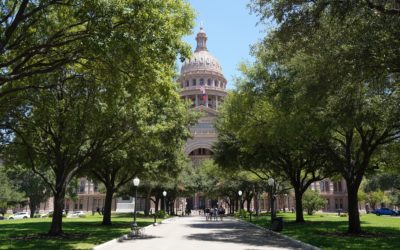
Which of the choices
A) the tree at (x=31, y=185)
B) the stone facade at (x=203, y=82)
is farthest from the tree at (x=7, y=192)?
the stone facade at (x=203, y=82)

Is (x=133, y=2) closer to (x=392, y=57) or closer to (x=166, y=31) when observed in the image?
(x=166, y=31)

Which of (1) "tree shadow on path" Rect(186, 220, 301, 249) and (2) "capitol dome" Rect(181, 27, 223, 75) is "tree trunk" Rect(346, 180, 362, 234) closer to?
(1) "tree shadow on path" Rect(186, 220, 301, 249)

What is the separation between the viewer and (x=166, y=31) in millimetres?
13234

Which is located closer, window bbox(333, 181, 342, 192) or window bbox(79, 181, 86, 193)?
window bbox(333, 181, 342, 192)

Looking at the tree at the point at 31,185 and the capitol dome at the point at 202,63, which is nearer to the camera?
the tree at the point at 31,185

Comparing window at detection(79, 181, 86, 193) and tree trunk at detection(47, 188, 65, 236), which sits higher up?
window at detection(79, 181, 86, 193)

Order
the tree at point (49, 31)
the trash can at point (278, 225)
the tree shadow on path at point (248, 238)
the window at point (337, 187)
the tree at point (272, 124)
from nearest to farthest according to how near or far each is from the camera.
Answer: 1. the tree at point (49, 31)
2. the tree shadow on path at point (248, 238)
3. the tree at point (272, 124)
4. the trash can at point (278, 225)
5. the window at point (337, 187)

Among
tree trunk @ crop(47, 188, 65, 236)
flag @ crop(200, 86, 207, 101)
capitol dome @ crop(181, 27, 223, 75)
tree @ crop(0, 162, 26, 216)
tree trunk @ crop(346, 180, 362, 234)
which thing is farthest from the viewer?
capitol dome @ crop(181, 27, 223, 75)

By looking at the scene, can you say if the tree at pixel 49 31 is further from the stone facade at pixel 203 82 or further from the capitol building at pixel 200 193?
the stone facade at pixel 203 82

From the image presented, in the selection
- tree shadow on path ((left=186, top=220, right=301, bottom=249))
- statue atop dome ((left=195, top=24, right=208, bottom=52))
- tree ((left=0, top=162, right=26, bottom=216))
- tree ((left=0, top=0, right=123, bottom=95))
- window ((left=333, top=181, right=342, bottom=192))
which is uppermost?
statue atop dome ((left=195, top=24, right=208, bottom=52))

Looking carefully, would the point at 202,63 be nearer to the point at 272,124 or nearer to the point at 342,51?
the point at 272,124

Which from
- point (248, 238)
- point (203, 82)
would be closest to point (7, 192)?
point (248, 238)

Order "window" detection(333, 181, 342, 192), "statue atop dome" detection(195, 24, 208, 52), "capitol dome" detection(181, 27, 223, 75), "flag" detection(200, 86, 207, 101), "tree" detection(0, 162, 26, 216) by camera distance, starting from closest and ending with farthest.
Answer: "tree" detection(0, 162, 26, 216), "window" detection(333, 181, 342, 192), "flag" detection(200, 86, 207, 101), "capitol dome" detection(181, 27, 223, 75), "statue atop dome" detection(195, 24, 208, 52)

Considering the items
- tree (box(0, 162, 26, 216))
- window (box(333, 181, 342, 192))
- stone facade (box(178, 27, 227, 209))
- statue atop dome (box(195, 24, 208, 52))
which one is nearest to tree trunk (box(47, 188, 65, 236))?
tree (box(0, 162, 26, 216))
